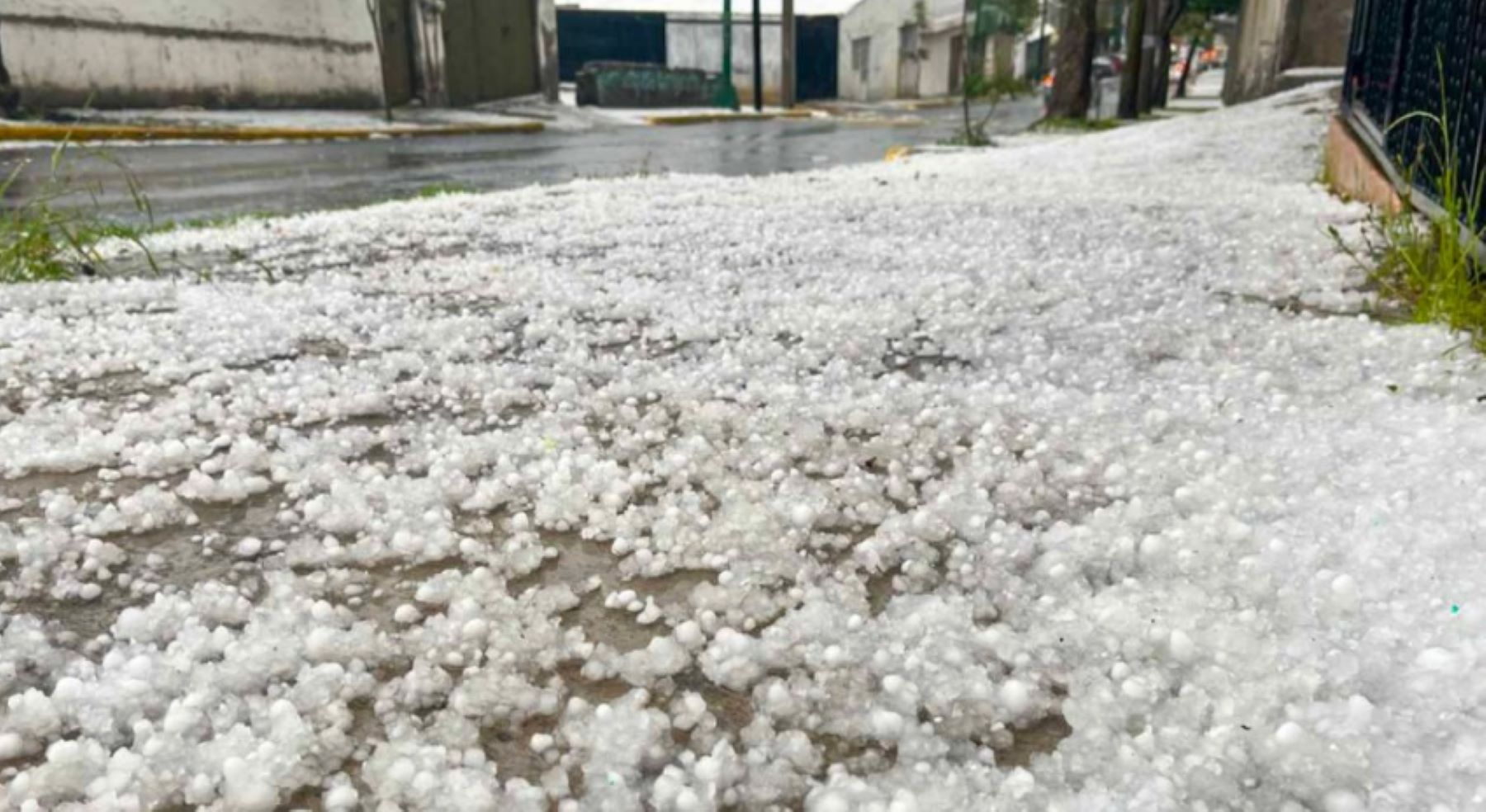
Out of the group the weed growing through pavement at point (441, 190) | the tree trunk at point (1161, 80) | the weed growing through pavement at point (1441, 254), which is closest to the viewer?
the weed growing through pavement at point (1441, 254)

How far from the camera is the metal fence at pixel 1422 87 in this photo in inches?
103

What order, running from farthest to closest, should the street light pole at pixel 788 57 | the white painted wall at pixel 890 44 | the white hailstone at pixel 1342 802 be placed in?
1. the white painted wall at pixel 890 44
2. the street light pole at pixel 788 57
3. the white hailstone at pixel 1342 802

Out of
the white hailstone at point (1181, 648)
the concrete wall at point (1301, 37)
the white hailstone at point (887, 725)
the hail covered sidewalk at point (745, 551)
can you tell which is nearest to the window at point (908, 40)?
the concrete wall at point (1301, 37)

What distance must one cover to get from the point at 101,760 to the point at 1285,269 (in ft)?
10.3

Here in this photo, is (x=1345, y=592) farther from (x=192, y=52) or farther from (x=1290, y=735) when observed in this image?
(x=192, y=52)

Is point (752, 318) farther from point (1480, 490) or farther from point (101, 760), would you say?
point (101, 760)

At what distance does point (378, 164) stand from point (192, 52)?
6.81 m

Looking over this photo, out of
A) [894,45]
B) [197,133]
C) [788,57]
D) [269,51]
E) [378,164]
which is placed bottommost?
[378,164]

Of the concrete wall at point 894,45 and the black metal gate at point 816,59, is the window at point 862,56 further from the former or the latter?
the black metal gate at point 816,59

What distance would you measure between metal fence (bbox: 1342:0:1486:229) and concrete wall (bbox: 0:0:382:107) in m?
12.1

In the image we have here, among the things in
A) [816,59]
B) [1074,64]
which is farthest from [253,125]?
[816,59]

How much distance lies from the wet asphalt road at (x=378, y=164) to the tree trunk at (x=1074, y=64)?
1.77 meters

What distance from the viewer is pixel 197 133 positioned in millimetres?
10984

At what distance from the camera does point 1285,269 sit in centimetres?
296
